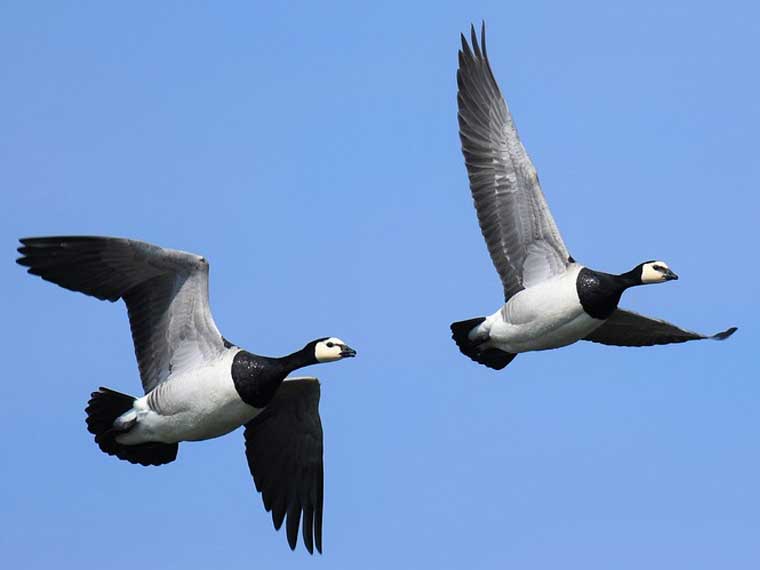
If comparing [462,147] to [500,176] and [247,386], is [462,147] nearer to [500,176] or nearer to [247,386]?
[500,176]

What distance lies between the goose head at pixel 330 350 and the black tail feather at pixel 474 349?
2.24 m

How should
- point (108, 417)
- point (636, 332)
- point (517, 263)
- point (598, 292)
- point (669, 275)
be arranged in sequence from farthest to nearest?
point (636, 332) < point (669, 275) < point (517, 263) < point (598, 292) < point (108, 417)

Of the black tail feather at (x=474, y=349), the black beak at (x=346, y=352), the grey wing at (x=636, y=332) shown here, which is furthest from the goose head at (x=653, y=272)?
the black beak at (x=346, y=352)

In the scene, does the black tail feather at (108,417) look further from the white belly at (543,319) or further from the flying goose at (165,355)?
the white belly at (543,319)

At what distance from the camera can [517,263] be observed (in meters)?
22.6

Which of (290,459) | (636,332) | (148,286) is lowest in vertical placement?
(290,459)

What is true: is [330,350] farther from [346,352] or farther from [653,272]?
[653,272]

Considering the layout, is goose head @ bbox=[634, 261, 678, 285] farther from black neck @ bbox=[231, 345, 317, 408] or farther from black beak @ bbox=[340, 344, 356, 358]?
black neck @ bbox=[231, 345, 317, 408]

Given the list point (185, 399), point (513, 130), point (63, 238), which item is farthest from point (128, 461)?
point (513, 130)

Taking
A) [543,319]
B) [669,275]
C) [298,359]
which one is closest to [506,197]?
[543,319]

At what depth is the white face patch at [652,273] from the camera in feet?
73.9

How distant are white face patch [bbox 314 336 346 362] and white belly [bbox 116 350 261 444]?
970mm

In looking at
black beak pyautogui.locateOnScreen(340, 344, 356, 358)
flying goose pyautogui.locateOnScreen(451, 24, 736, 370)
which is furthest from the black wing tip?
black beak pyautogui.locateOnScreen(340, 344, 356, 358)

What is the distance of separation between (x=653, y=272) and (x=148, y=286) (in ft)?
21.0
